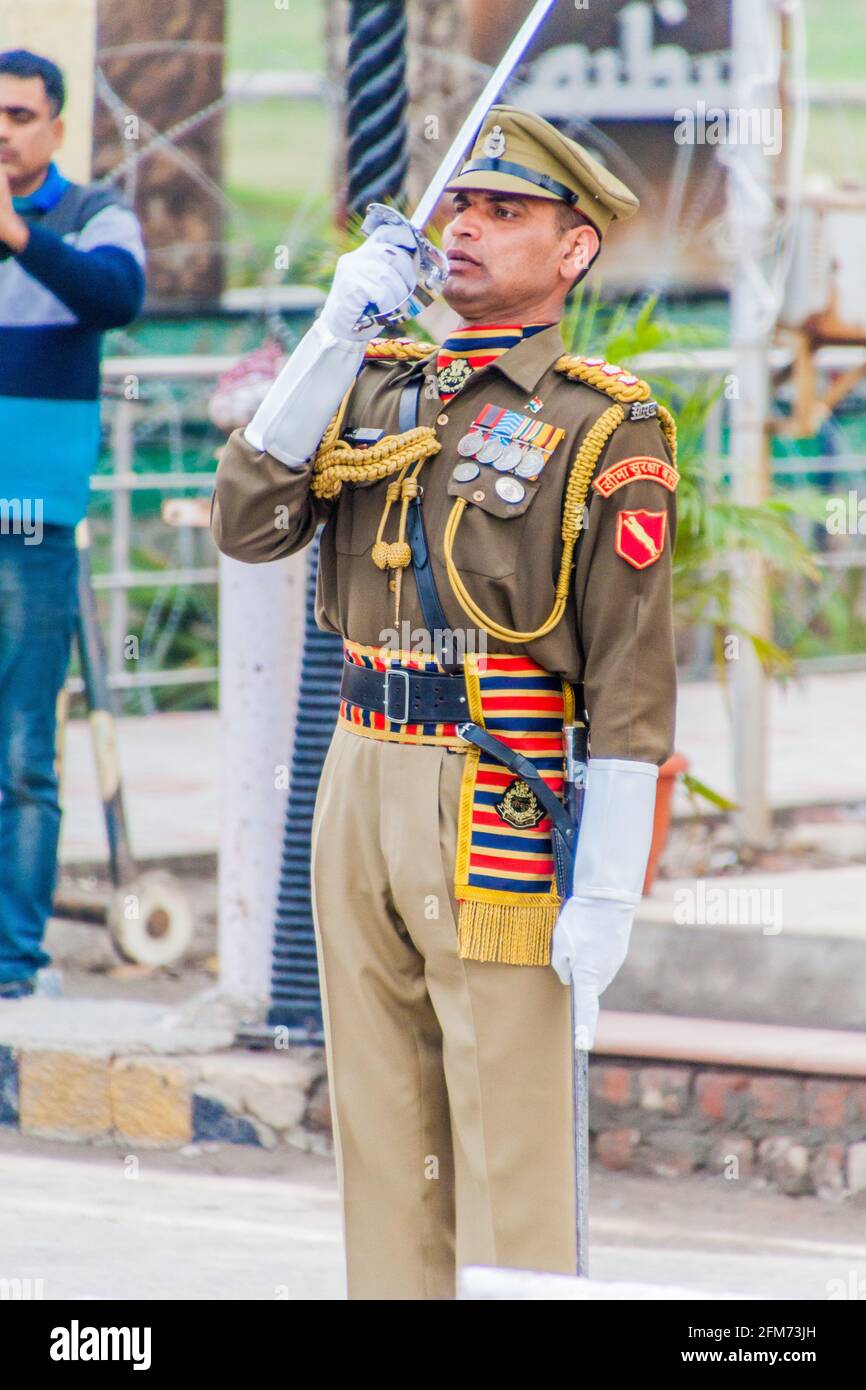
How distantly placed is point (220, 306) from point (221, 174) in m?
1.20

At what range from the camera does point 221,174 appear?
11328 millimetres

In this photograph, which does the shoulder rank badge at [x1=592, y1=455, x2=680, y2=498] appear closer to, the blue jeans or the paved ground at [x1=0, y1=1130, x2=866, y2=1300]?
the paved ground at [x1=0, y1=1130, x2=866, y2=1300]

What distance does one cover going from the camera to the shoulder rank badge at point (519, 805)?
10.9ft

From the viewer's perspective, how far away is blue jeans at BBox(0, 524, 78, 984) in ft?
18.4

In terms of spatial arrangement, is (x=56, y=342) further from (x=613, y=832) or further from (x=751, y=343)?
(x=613, y=832)

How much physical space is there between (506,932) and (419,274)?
996mm

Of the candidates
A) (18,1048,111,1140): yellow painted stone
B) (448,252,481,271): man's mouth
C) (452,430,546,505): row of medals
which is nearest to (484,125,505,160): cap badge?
(448,252,481,271): man's mouth

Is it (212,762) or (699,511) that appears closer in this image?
(699,511)

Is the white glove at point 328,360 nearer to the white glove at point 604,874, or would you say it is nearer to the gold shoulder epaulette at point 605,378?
the gold shoulder epaulette at point 605,378

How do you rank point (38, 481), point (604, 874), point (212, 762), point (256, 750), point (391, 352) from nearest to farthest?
1. point (604, 874)
2. point (391, 352)
3. point (256, 750)
4. point (38, 481)
5. point (212, 762)

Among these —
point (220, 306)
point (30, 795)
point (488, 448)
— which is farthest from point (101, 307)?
point (220, 306)

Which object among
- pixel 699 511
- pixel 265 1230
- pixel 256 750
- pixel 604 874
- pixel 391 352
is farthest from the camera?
pixel 699 511

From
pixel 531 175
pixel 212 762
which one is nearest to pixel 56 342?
pixel 531 175

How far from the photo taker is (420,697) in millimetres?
3309
